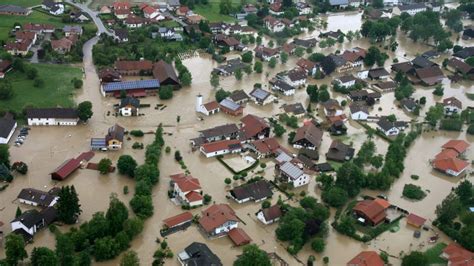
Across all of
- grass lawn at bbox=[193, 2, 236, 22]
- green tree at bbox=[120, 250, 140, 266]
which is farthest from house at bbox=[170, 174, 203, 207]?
grass lawn at bbox=[193, 2, 236, 22]

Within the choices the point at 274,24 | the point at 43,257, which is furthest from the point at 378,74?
the point at 43,257

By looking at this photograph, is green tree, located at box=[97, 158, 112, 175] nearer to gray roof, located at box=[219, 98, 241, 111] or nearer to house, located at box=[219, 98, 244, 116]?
house, located at box=[219, 98, 244, 116]

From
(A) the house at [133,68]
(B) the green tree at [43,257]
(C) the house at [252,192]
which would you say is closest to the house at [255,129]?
(C) the house at [252,192]

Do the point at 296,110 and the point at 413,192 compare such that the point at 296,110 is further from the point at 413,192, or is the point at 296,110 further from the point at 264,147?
the point at 413,192

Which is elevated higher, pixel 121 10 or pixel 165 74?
pixel 165 74

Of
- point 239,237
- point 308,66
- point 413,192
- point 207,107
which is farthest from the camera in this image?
point 308,66

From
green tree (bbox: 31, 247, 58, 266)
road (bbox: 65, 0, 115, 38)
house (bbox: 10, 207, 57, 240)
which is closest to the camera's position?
green tree (bbox: 31, 247, 58, 266)

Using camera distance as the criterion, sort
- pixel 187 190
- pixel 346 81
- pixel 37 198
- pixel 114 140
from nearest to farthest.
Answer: pixel 37 198 < pixel 187 190 < pixel 114 140 < pixel 346 81
